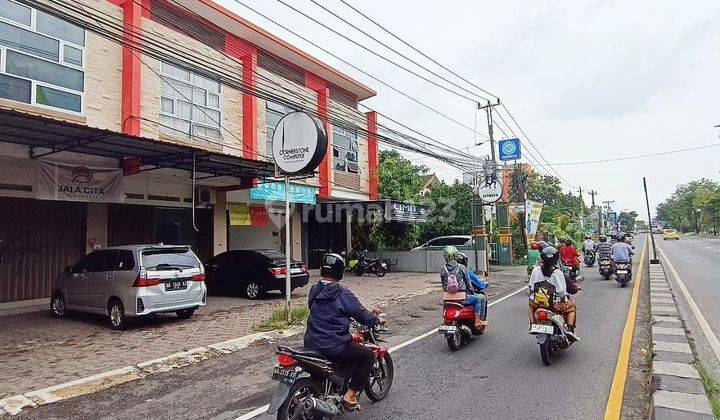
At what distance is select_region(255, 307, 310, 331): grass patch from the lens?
29.0 feet

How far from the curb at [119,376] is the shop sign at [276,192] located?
745 centimetres

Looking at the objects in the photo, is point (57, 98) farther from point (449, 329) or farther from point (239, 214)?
point (449, 329)

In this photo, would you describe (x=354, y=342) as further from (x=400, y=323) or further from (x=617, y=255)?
(x=617, y=255)

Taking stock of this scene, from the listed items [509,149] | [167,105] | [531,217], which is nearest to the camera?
[167,105]

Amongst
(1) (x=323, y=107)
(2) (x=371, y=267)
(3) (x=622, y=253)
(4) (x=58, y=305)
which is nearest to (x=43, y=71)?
(4) (x=58, y=305)

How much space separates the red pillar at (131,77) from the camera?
1228cm

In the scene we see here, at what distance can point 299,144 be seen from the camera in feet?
31.1

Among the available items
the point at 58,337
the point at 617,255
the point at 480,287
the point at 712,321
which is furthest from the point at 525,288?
the point at 58,337

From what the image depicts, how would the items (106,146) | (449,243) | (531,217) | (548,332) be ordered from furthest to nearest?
(531,217) → (449,243) → (106,146) → (548,332)

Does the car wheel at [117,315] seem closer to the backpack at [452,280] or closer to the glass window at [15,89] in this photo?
the glass window at [15,89]

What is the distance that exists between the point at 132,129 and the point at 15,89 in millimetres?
2604

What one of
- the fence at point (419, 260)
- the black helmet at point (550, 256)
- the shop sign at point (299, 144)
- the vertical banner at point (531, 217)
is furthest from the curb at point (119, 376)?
the vertical banner at point (531, 217)

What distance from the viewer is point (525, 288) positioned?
48.0 feet

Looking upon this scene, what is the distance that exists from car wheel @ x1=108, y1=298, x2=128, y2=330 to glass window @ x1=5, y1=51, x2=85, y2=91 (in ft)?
19.4
